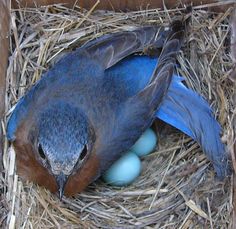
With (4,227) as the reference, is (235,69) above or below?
above

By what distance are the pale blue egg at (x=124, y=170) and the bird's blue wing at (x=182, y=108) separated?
286 mm

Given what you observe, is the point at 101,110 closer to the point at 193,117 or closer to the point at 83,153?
the point at 83,153

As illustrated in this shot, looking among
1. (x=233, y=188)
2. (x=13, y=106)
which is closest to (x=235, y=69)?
(x=233, y=188)

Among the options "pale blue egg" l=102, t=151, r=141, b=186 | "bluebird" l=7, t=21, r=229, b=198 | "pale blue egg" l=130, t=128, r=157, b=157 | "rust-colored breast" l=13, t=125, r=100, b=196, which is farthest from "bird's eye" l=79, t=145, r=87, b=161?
"pale blue egg" l=130, t=128, r=157, b=157

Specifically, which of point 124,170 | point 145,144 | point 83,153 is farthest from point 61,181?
point 145,144

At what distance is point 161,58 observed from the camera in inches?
188

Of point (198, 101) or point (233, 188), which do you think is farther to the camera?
point (198, 101)

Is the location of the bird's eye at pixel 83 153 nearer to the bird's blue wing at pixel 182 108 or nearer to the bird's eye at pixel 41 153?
the bird's eye at pixel 41 153

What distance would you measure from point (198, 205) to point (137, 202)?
34 cm

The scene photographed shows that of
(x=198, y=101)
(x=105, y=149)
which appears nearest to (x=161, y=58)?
(x=198, y=101)

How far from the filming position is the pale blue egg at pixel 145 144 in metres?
4.76

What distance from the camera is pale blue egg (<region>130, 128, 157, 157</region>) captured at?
187 inches

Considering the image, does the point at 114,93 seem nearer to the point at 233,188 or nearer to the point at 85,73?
the point at 85,73

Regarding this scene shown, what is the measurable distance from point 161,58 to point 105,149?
63 cm
